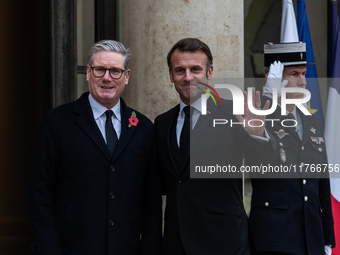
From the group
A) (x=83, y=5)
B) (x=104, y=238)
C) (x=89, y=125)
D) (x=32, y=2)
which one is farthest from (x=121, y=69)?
(x=83, y=5)

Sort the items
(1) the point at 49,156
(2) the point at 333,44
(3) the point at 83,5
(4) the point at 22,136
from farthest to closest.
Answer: (2) the point at 333,44
(3) the point at 83,5
(4) the point at 22,136
(1) the point at 49,156

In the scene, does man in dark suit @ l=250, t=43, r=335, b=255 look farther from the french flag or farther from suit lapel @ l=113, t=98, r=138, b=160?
the french flag

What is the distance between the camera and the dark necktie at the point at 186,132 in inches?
149

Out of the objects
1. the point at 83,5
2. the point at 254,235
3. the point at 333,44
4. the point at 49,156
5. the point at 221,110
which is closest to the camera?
the point at 49,156

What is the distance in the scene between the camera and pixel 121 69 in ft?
12.3

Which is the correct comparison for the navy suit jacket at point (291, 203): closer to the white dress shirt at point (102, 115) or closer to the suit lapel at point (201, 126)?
the suit lapel at point (201, 126)

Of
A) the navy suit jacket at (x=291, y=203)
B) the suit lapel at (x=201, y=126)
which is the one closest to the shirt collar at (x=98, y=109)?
the suit lapel at (x=201, y=126)

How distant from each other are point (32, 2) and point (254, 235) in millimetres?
2436

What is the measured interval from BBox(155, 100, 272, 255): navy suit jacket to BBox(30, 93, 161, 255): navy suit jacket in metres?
0.18

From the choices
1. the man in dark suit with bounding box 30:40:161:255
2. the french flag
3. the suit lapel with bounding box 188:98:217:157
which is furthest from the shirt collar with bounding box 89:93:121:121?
the french flag

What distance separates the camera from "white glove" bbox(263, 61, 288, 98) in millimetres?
4504

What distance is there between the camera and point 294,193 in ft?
14.2

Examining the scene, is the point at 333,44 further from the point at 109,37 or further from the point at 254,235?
the point at 254,235

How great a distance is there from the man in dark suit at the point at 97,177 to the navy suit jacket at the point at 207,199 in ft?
0.40
